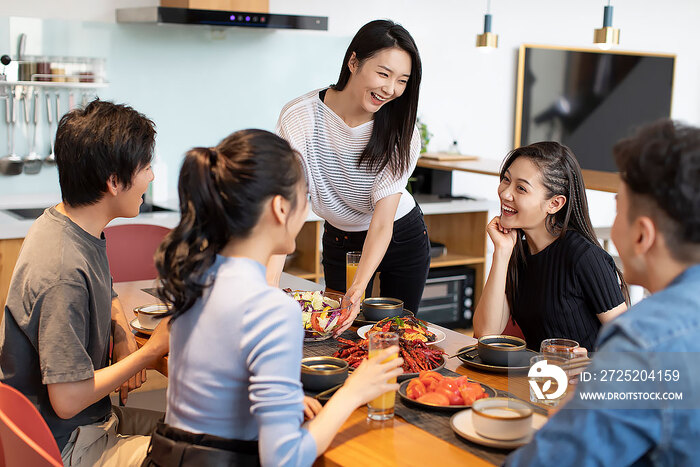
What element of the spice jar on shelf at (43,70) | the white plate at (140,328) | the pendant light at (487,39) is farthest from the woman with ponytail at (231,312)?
the pendant light at (487,39)

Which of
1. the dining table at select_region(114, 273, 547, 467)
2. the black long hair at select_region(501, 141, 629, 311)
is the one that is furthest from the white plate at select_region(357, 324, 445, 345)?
the black long hair at select_region(501, 141, 629, 311)

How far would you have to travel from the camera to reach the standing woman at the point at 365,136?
2.28m

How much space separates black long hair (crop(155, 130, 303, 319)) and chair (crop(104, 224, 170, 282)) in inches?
66.2

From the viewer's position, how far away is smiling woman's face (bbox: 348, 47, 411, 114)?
2271mm

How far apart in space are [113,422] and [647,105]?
5170mm

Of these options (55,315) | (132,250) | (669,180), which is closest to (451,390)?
(669,180)

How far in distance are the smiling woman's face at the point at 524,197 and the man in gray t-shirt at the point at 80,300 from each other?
3.10 ft

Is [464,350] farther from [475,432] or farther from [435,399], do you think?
[475,432]

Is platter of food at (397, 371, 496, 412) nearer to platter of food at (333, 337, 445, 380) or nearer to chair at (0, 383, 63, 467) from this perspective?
platter of food at (333, 337, 445, 380)

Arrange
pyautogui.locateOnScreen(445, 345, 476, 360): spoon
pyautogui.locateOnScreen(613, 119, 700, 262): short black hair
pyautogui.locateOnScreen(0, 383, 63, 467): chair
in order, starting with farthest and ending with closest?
pyautogui.locateOnScreen(445, 345, 476, 360): spoon
pyautogui.locateOnScreen(0, 383, 63, 467): chair
pyautogui.locateOnScreen(613, 119, 700, 262): short black hair

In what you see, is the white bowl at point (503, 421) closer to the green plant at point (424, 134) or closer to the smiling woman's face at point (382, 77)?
the smiling woman's face at point (382, 77)

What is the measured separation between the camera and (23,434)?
3.95 ft

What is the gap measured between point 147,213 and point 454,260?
177 cm

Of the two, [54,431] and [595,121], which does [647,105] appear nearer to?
[595,121]
